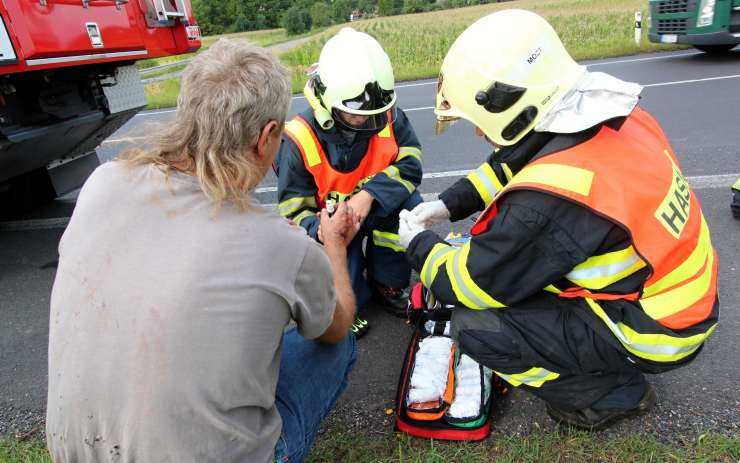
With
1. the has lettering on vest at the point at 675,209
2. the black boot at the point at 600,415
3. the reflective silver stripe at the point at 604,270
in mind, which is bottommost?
the black boot at the point at 600,415

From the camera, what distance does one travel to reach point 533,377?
188 centimetres

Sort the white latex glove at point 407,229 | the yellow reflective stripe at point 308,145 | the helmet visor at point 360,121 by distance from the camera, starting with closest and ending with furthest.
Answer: the white latex glove at point 407,229 → the helmet visor at point 360,121 → the yellow reflective stripe at point 308,145

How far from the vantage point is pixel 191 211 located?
1.23 metres

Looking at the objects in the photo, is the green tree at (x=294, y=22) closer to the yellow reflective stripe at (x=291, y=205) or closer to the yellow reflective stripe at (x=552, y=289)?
the yellow reflective stripe at (x=291, y=205)

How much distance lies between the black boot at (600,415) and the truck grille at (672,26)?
810 centimetres

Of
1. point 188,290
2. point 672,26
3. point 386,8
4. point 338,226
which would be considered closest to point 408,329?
point 338,226

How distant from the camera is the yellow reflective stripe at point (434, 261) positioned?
1885 millimetres

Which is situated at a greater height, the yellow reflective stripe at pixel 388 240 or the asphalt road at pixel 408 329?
the yellow reflective stripe at pixel 388 240

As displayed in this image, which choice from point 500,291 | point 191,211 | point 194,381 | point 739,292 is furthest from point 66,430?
point 739,292

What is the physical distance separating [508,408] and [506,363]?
1.08 feet

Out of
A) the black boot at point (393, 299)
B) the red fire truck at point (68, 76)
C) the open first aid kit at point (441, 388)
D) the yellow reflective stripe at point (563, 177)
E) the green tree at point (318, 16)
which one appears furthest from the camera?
the green tree at point (318, 16)

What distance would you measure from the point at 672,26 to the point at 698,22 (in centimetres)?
52

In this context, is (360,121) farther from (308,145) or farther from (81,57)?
(81,57)

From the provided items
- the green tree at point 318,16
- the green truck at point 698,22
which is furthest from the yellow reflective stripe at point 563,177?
the green tree at point 318,16
